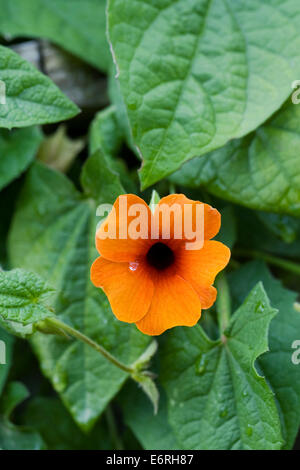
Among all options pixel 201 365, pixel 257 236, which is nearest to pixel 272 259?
pixel 257 236

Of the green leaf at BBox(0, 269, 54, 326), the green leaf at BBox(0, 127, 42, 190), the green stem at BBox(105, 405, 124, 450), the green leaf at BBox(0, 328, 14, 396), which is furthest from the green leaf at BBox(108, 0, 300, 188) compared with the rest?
the green stem at BBox(105, 405, 124, 450)

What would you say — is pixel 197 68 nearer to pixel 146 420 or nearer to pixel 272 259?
pixel 272 259

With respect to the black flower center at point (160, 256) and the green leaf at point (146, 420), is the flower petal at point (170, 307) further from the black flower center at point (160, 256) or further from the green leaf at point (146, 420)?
the green leaf at point (146, 420)

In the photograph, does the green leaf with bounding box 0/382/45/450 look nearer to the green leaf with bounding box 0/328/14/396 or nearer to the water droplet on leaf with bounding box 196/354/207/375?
the green leaf with bounding box 0/328/14/396

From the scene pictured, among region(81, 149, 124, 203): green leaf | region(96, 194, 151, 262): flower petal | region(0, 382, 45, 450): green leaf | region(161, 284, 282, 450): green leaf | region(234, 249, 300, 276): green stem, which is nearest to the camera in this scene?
region(96, 194, 151, 262): flower petal

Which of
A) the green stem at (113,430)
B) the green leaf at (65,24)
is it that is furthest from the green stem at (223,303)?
the green leaf at (65,24)

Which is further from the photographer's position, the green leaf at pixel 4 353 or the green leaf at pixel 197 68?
the green leaf at pixel 4 353

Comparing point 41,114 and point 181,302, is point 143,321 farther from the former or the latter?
point 41,114
